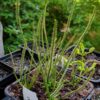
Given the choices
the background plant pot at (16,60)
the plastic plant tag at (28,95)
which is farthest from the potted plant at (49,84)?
the background plant pot at (16,60)

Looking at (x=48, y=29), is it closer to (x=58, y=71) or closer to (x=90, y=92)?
(x=58, y=71)

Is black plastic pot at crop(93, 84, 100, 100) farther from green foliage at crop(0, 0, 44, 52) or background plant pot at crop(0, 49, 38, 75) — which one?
green foliage at crop(0, 0, 44, 52)

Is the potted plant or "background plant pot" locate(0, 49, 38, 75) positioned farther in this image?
"background plant pot" locate(0, 49, 38, 75)

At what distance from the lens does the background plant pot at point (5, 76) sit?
47.1 inches

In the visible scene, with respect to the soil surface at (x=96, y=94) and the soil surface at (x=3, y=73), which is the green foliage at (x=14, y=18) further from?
the soil surface at (x=96, y=94)

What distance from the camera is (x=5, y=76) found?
4.03 feet

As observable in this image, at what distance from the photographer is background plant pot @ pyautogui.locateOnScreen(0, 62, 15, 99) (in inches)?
47.1

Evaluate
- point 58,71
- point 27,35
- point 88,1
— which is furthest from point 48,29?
point 58,71

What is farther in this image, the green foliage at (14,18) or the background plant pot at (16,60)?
the green foliage at (14,18)

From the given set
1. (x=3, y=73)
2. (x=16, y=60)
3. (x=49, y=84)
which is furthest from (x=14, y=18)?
(x=49, y=84)

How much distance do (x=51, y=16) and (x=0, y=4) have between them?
0.40 metres

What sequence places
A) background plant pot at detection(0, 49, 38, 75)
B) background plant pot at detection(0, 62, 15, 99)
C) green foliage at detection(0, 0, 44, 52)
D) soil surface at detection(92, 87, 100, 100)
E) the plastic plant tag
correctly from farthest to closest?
green foliage at detection(0, 0, 44, 52)
background plant pot at detection(0, 49, 38, 75)
background plant pot at detection(0, 62, 15, 99)
soil surface at detection(92, 87, 100, 100)
the plastic plant tag

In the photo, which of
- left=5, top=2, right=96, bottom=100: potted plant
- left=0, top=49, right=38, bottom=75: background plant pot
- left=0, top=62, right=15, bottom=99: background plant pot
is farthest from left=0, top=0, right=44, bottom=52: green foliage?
left=5, top=2, right=96, bottom=100: potted plant

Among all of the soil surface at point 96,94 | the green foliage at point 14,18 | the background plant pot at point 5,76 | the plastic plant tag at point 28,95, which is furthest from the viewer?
the green foliage at point 14,18
